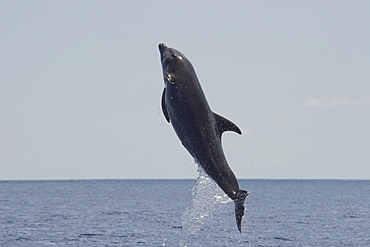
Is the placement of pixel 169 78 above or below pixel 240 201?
above

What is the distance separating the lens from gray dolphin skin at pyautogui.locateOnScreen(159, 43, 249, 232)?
16281 millimetres

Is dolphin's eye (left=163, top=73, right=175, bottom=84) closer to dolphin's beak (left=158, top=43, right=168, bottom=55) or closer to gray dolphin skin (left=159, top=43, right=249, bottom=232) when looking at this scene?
gray dolphin skin (left=159, top=43, right=249, bottom=232)

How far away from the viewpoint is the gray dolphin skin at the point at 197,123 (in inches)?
641

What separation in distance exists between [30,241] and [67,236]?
3810 mm

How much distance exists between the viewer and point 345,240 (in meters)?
46.4

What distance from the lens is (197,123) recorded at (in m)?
16.3

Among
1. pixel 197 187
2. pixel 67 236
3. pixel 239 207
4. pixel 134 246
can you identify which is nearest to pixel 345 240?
pixel 134 246

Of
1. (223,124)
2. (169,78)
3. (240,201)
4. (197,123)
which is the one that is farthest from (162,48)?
(240,201)

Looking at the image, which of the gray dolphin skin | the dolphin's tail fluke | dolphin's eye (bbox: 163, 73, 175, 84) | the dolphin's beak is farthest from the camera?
the dolphin's beak

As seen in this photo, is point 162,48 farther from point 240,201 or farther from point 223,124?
point 240,201

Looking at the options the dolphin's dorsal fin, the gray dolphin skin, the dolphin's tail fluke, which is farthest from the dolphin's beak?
the dolphin's tail fluke

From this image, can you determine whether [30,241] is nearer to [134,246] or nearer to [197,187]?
[134,246]

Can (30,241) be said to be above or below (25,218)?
below

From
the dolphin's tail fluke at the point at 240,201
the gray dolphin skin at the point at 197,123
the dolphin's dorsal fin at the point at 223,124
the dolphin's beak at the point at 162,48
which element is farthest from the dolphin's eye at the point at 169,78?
the dolphin's tail fluke at the point at 240,201
